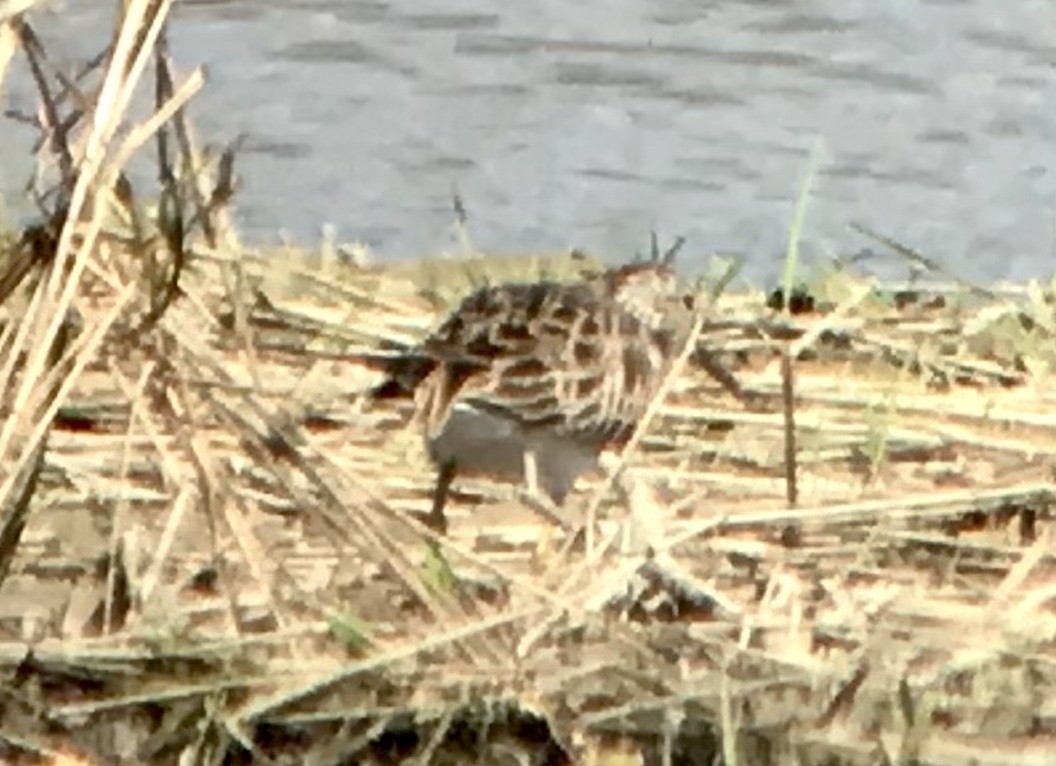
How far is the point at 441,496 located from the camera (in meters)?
3.85

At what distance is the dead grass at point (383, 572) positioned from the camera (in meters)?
3.08

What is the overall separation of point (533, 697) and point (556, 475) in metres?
0.99

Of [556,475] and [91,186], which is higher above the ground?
[91,186]

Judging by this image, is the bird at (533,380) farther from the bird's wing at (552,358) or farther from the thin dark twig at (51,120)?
the thin dark twig at (51,120)

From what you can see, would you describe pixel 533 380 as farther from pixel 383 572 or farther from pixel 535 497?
pixel 383 572

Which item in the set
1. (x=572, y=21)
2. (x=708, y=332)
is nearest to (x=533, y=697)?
(x=708, y=332)

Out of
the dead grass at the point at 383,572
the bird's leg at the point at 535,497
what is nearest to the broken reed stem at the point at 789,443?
the dead grass at the point at 383,572

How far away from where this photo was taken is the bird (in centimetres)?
400

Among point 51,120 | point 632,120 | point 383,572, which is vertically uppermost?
point 51,120

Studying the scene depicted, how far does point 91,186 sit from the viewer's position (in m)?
2.89

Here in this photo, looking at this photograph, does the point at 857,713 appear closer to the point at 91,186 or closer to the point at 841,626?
the point at 841,626

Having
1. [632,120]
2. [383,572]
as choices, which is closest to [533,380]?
[383,572]

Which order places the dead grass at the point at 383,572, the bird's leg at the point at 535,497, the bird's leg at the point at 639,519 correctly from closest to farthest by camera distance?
the dead grass at the point at 383,572 < the bird's leg at the point at 639,519 < the bird's leg at the point at 535,497

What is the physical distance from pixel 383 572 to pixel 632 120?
2.68 m
